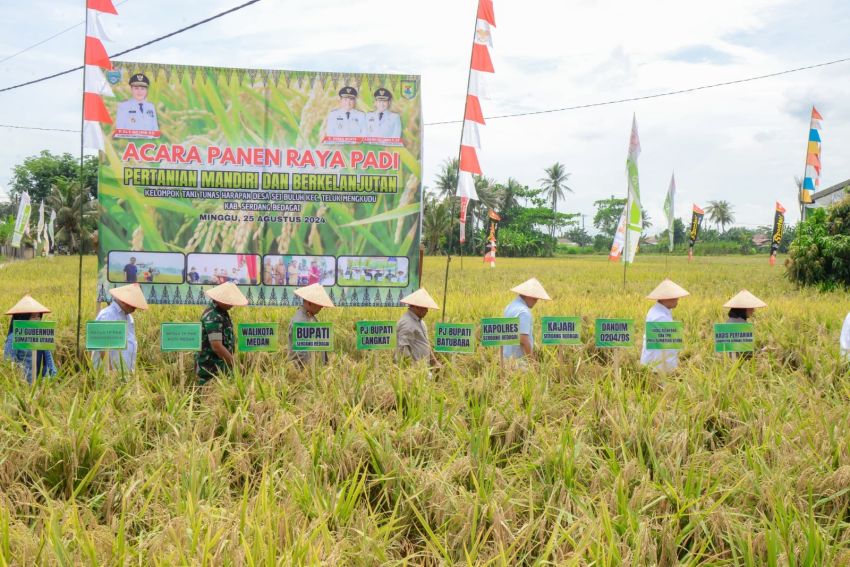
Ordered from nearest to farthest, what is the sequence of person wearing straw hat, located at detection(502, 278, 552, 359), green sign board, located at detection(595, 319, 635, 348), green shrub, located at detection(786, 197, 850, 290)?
green sign board, located at detection(595, 319, 635, 348) → person wearing straw hat, located at detection(502, 278, 552, 359) → green shrub, located at detection(786, 197, 850, 290)

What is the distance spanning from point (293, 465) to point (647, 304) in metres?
8.30

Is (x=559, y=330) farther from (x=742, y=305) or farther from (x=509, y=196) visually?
(x=509, y=196)

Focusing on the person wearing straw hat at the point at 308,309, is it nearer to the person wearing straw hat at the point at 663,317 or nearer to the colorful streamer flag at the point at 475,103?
the colorful streamer flag at the point at 475,103

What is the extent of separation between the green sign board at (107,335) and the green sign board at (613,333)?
3.85m

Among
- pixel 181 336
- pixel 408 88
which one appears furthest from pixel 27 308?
pixel 408 88

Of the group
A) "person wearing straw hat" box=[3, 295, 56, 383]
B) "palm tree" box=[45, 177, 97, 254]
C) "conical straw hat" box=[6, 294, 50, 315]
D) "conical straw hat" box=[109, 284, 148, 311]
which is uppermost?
"palm tree" box=[45, 177, 97, 254]

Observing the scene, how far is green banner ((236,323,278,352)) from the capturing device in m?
5.54

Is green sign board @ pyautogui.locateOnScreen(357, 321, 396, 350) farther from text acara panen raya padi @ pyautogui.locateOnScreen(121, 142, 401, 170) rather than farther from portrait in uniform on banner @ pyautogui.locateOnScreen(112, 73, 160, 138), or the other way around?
portrait in uniform on banner @ pyautogui.locateOnScreen(112, 73, 160, 138)

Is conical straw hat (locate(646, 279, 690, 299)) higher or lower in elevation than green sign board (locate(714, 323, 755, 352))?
higher

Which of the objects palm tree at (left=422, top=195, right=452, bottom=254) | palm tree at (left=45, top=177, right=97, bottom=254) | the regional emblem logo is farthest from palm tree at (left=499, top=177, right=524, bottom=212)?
the regional emblem logo

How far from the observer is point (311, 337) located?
5613 millimetres

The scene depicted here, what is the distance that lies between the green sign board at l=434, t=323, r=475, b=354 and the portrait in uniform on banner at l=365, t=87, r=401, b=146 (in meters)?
3.07

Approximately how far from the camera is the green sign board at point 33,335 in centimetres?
534

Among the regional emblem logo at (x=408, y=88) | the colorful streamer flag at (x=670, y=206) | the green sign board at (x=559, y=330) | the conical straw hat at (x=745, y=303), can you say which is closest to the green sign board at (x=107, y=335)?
the green sign board at (x=559, y=330)
